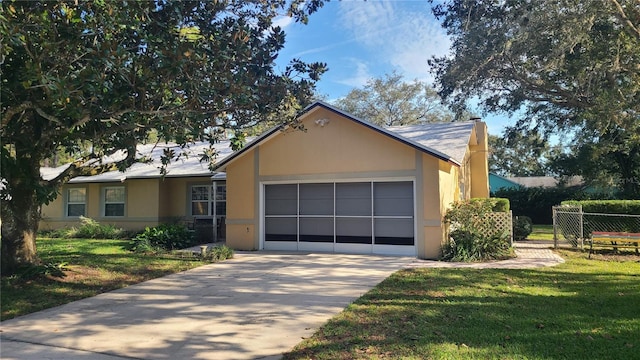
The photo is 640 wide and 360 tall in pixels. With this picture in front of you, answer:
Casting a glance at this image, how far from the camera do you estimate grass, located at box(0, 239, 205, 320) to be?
768 cm

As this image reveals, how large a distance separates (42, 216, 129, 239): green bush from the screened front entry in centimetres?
780

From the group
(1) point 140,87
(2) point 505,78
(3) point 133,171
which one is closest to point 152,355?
(1) point 140,87

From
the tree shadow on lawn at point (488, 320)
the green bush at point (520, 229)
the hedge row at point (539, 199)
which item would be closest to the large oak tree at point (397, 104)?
the hedge row at point (539, 199)

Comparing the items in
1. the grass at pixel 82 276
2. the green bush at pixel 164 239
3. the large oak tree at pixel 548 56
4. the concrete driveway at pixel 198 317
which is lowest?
the concrete driveway at pixel 198 317

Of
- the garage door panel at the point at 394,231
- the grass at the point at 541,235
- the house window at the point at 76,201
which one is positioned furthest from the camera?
the house window at the point at 76,201

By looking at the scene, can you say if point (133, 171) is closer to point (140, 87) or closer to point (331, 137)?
point (331, 137)

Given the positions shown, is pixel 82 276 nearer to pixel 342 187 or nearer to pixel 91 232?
pixel 342 187

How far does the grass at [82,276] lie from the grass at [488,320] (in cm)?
537

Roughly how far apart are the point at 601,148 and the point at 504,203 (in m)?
16.4

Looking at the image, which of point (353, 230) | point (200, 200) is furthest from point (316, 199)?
point (200, 200)

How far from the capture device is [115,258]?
11.9 m

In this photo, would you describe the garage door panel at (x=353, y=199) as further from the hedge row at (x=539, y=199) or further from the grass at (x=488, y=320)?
the hedge row at (x=539, y=199)

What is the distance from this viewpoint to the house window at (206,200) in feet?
59.5

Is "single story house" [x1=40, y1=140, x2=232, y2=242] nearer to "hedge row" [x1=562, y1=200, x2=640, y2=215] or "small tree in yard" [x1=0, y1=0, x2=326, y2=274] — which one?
"small tree in yard" [x1=0, y1=0, x2=326, y2=274]
